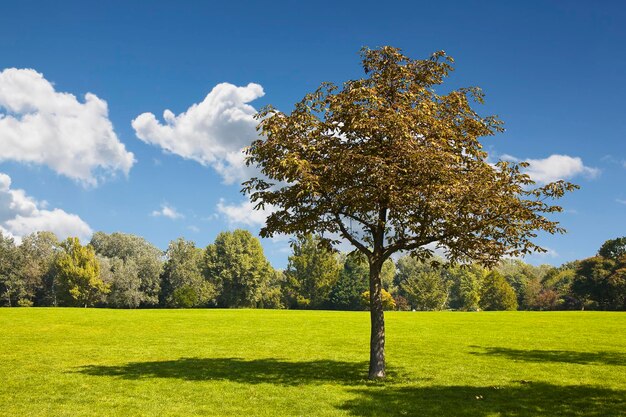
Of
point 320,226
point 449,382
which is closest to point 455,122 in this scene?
point 320,226

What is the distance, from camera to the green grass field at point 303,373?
1595 centimetres

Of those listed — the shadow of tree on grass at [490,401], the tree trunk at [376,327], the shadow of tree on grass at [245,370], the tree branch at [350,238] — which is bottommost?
the shadow of tree on grass at [245,370]

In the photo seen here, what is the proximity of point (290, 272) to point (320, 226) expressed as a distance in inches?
4433

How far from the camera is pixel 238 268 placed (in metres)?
112

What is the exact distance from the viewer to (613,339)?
119 ft

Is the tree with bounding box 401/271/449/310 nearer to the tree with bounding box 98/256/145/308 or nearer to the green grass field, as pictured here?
the tree with bounding box 98/256/145/308

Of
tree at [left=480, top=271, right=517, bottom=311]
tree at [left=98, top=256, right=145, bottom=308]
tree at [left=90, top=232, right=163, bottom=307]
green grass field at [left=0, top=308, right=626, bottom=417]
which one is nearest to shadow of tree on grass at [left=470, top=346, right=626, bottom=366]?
Result: green grass field at [left=0, top=308, right=626, bottom=417]

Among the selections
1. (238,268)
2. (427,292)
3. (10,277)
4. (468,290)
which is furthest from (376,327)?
(468,290)

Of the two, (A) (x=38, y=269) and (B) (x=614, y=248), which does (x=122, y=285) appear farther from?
(B) (x=614, y=248)

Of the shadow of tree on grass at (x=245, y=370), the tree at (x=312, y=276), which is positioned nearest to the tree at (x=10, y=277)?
the tree at (x=312, y=276)

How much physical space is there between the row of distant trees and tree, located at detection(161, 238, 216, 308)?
0.23 m

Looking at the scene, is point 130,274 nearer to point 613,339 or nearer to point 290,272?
point 290,272

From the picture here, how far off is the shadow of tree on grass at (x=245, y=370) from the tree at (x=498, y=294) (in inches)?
4253

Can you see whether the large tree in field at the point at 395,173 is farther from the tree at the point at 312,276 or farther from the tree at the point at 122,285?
the tree at the point at 312,276
